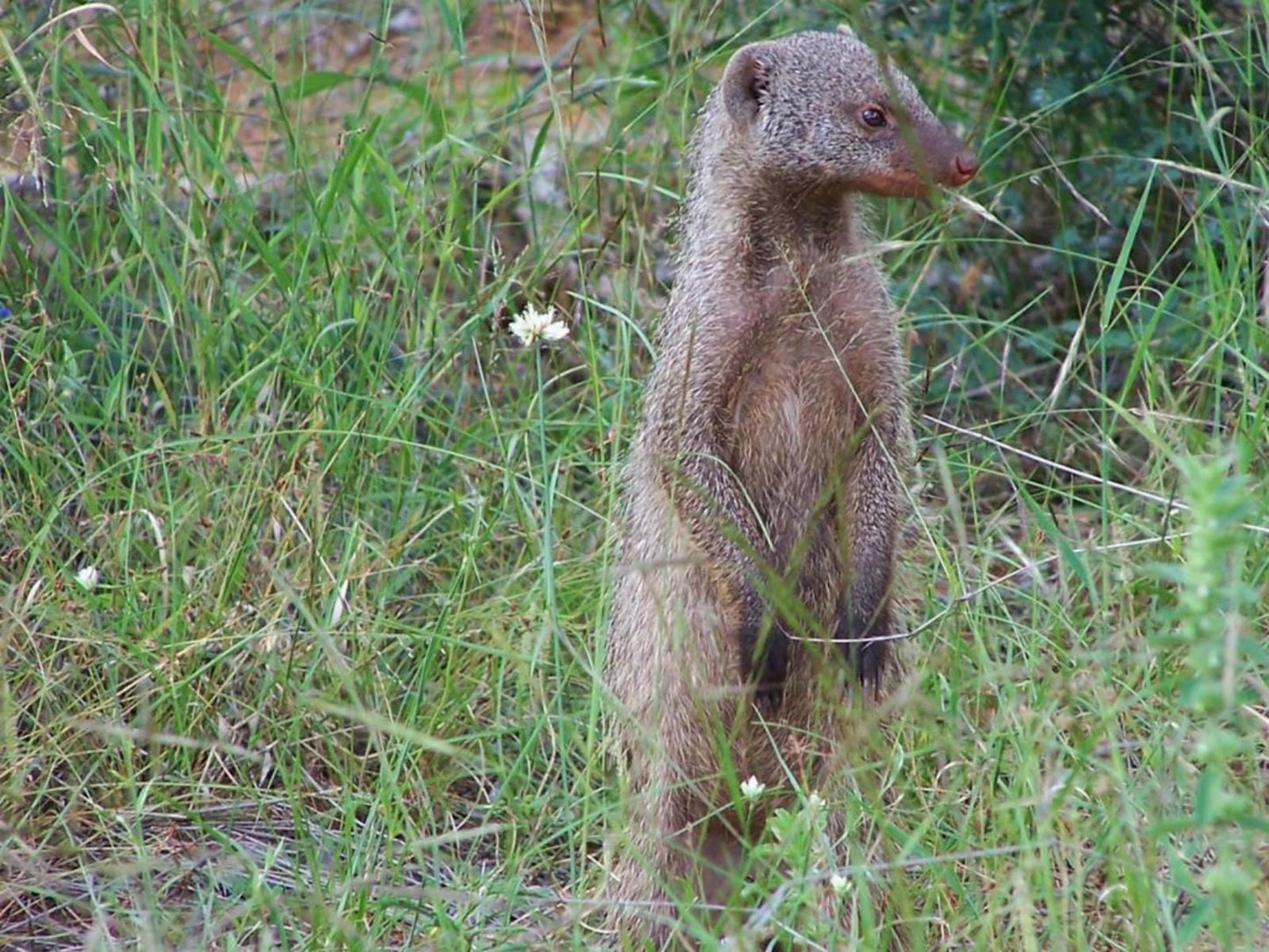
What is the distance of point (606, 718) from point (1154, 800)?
0.99m

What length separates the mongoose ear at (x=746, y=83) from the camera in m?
2.84

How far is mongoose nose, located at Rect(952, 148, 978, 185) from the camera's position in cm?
257

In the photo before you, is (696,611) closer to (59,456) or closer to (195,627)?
(195,627)

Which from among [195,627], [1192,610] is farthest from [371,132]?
[1192,610]

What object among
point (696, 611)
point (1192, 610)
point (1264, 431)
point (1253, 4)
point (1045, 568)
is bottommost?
point (1045, 568)

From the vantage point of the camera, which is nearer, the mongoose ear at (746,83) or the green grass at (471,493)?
the green grass at (471,493)

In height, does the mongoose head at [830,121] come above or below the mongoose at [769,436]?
above

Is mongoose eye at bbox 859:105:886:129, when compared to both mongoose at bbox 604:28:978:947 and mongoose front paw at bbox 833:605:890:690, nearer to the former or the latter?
mongoose at bbox 604:28:978:947

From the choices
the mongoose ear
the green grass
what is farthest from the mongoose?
the green grass

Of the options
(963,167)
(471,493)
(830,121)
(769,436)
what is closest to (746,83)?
(830,121)

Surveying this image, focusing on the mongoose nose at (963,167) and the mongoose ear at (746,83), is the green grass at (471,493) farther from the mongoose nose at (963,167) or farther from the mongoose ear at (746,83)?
the mongoose ear at (746,83)

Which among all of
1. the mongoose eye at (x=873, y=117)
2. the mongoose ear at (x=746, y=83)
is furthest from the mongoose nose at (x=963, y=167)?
the mongoose ear at (x=746, y=83)

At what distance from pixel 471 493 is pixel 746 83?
33.5 inches

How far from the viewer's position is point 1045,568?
3.21 metres
